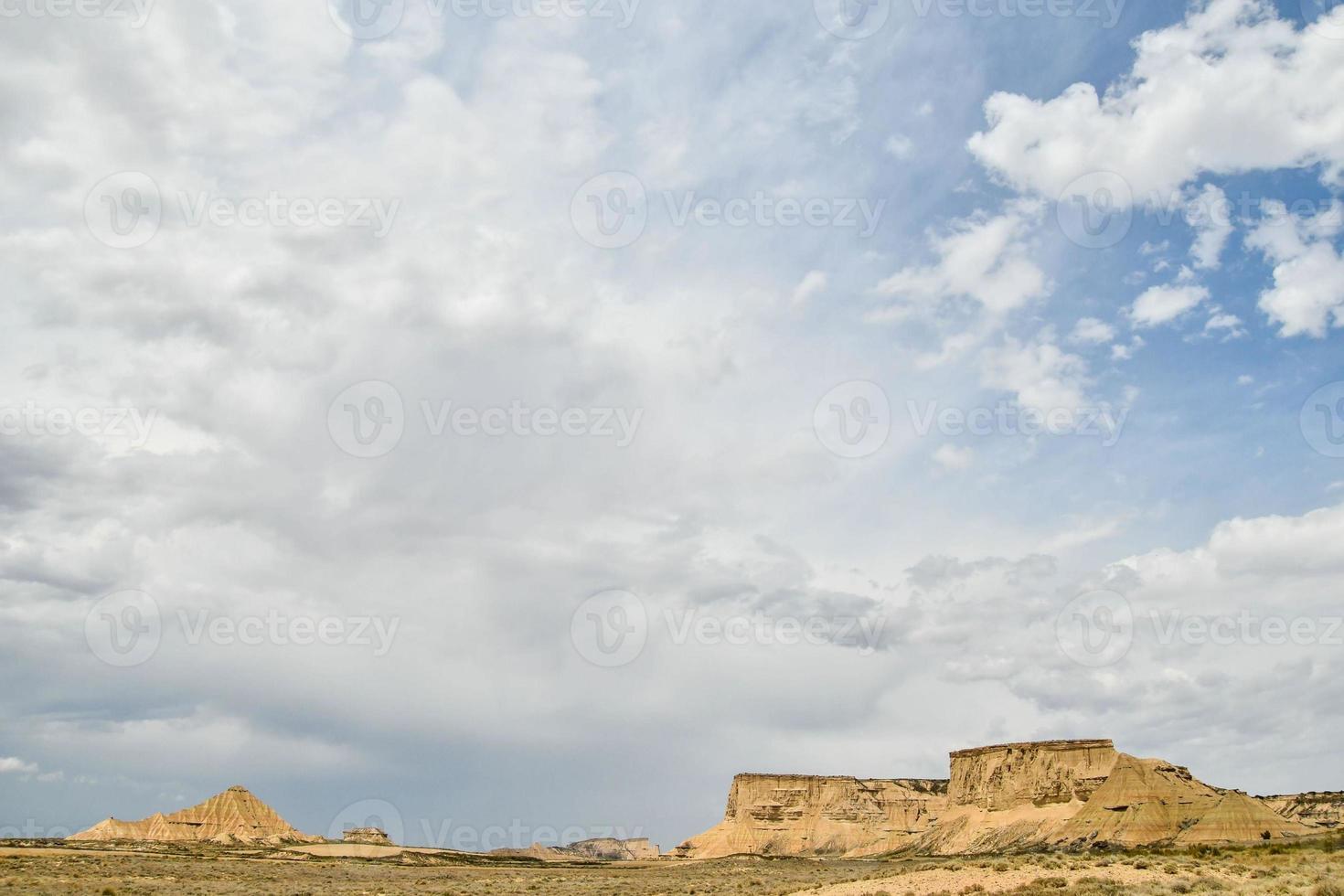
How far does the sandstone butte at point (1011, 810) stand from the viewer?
84812mm

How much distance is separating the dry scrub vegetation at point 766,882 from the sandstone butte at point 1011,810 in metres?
34.0

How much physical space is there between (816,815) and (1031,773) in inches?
1818

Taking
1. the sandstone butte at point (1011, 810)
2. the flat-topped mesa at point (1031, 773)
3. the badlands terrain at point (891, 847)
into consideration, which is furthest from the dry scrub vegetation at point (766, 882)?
the flat-topped mesa at point (1031, 773)

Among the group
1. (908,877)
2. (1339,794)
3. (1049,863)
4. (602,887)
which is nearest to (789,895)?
(908,877)

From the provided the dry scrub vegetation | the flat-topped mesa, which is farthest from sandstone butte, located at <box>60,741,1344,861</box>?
the dry scrub vegetation

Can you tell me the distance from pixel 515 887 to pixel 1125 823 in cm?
6032

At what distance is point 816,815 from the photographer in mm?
171625

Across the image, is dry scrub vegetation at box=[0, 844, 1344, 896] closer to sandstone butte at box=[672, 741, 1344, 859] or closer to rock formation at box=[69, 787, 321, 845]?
sandstone butte at box=[672, 741, 1344, 859]

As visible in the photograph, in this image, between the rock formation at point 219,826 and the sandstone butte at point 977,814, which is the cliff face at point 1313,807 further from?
the rock formation at point 219,826

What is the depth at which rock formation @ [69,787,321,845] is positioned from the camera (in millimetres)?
153750

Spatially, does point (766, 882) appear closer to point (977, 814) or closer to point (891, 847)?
point (977, 814)

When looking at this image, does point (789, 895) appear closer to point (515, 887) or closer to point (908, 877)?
point (908, 877)

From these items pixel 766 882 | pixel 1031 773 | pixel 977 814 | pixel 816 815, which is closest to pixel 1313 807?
pixel 1031 773

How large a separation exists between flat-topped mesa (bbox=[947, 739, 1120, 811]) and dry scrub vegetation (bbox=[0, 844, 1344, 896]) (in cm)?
8249
